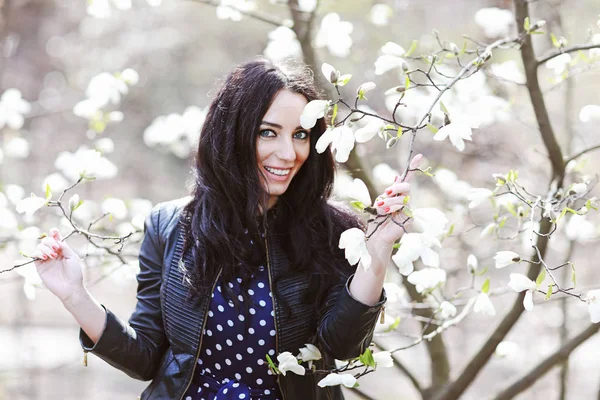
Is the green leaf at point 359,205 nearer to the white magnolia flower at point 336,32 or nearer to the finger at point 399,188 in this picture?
the finger at point 399,188

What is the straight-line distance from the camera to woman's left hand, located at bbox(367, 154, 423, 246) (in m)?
1.15

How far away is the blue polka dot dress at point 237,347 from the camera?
59.2 inches

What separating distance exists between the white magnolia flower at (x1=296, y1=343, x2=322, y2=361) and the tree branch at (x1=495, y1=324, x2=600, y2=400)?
64 cm

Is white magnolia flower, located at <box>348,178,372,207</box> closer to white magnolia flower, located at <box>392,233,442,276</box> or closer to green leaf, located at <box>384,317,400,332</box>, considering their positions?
white magnolia flower, located at <box>392,233,442,276</box>

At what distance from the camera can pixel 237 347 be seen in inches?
59.5

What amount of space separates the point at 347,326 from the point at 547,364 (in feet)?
2.13

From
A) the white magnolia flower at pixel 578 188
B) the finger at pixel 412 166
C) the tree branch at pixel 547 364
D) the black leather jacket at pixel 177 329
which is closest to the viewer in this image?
the finger at pixel 412 166

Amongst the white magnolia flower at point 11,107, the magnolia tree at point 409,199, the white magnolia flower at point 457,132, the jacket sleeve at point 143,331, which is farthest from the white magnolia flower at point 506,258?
the white magnolia flower at point 11,107

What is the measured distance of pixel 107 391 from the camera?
522 centimetres

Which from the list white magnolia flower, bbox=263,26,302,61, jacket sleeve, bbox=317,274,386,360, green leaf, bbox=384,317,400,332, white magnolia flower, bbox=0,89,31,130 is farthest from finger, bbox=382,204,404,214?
white magnolia flower, bbox=0,89,31,130

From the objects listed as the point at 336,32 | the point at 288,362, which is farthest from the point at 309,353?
the point at 336,32

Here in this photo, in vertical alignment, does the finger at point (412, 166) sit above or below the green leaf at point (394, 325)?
above

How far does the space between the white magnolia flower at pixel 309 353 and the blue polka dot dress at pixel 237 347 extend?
0.11 metres

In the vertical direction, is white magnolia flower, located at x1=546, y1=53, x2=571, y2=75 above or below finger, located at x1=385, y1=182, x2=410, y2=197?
above
